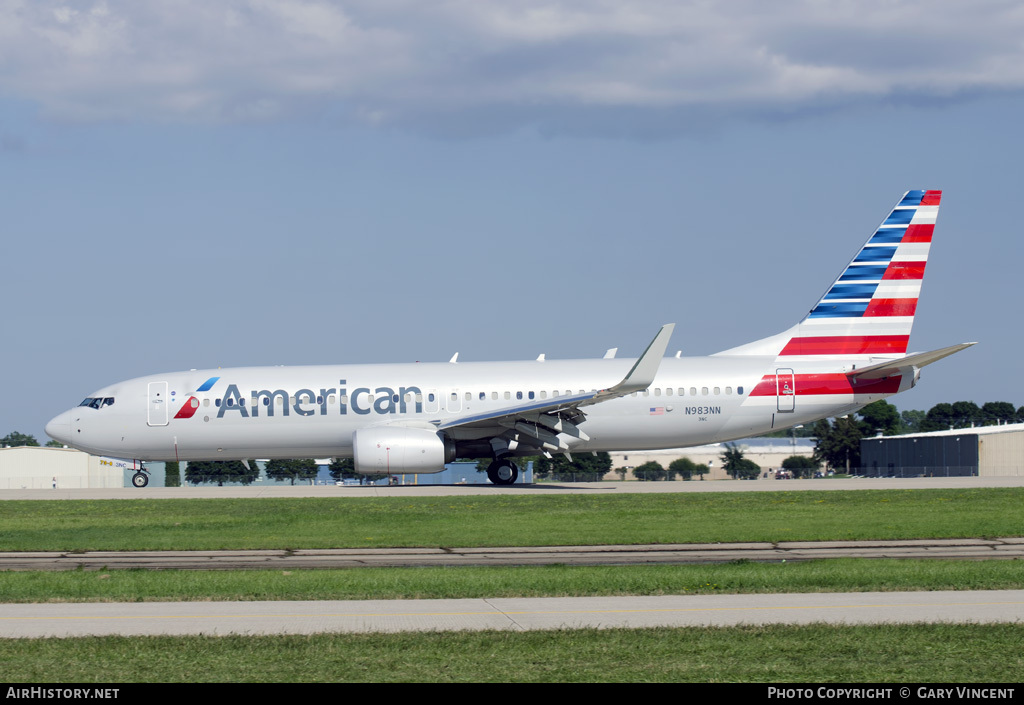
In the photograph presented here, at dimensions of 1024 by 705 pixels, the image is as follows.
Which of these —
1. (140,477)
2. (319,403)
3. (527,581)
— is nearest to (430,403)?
(319,403)

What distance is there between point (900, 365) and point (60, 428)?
26928mm

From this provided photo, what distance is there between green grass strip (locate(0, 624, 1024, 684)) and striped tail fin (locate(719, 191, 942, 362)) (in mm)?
25799

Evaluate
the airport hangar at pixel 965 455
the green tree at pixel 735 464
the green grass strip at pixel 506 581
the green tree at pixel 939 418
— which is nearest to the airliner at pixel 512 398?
the airport hangar at pixel 965 455

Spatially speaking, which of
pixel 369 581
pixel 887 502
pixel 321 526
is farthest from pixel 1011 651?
pixel 887 502

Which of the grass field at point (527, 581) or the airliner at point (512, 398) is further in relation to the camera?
the airliner at point (512, 398)

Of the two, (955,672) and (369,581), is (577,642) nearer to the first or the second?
(955,672)

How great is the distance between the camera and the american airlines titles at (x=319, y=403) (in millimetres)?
34500

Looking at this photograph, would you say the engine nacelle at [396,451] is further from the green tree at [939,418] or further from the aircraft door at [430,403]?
the green tree at [939,418]

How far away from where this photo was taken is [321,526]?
2250 cm

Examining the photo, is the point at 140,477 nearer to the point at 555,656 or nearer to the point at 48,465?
the point at 555,656

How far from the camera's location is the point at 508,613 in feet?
38.4

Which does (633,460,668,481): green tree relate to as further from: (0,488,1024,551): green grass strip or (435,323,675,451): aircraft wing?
(0,488,1024,551): green grass strip

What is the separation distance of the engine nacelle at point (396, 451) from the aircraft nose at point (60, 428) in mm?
9980

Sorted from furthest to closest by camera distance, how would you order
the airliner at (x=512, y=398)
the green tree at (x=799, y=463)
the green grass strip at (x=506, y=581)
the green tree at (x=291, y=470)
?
the green tree at (x=799, y=463)
the green tree at (x=291, y=470)
the airliner at (x=512, y=398)
the green grass strip at (x=506, y=581)
